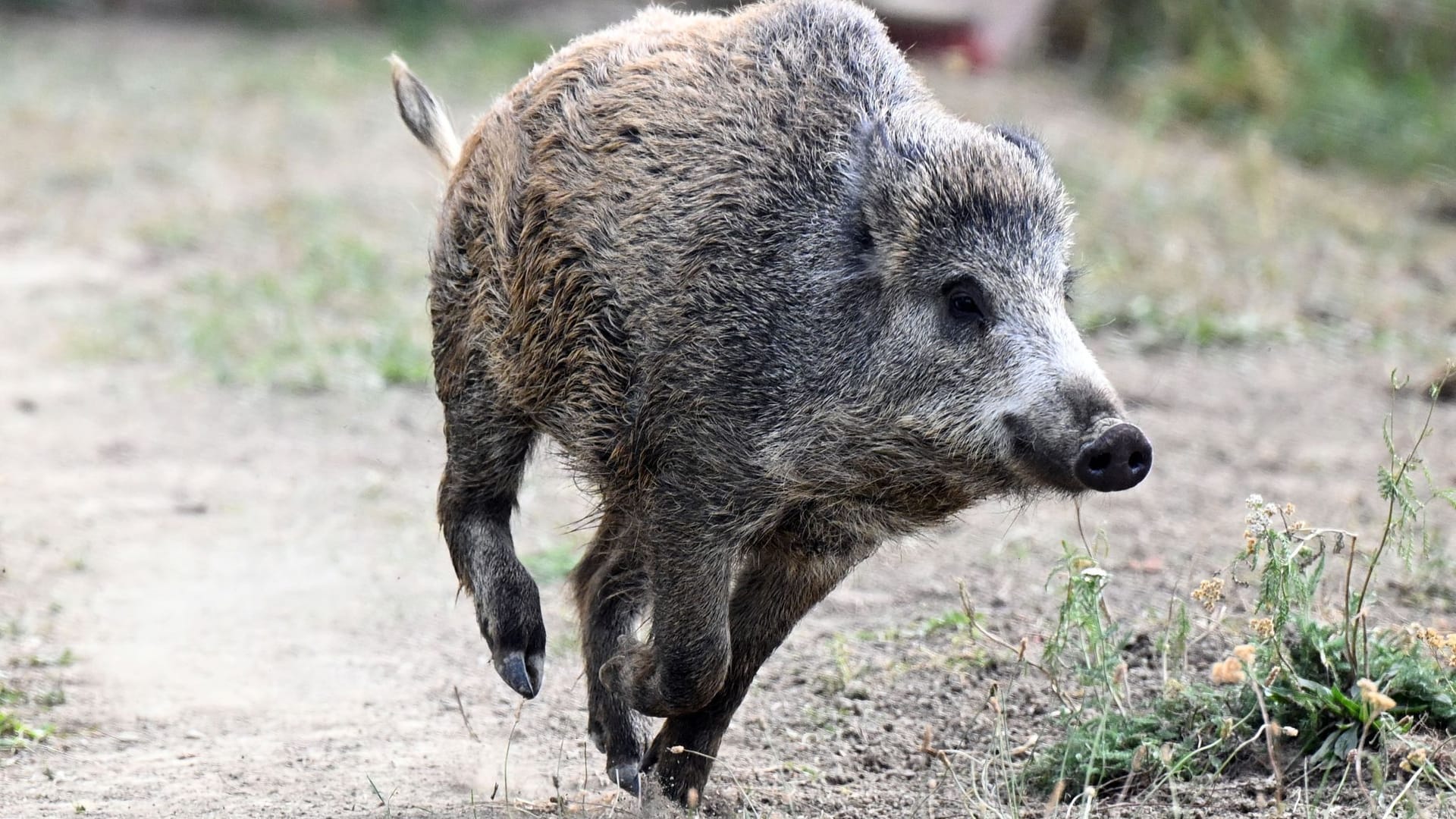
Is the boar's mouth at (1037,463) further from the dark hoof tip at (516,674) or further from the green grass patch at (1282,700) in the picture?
the dark hoof tip at (516,674)

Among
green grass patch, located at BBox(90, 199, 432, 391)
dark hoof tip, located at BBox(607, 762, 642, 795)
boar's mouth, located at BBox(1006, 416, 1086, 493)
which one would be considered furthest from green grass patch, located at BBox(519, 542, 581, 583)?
boar's mouth, located at BBox(1006, 416, 1086, 493)

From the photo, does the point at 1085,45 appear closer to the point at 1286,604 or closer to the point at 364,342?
the point at 364,342

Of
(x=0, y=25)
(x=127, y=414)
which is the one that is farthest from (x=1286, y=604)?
(x=0, y=25)

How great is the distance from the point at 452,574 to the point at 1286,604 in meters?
3.22

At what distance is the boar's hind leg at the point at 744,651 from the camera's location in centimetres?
400

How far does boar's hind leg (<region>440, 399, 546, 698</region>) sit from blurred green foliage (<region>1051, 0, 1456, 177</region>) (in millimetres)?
8357

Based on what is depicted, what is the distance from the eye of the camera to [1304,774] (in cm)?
360

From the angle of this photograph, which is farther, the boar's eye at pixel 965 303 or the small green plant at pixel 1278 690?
the boar's eye at pixel 965 303

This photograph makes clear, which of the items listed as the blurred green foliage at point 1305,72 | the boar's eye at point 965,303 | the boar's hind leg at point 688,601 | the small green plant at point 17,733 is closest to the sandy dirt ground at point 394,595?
the small green plant at point 17,733

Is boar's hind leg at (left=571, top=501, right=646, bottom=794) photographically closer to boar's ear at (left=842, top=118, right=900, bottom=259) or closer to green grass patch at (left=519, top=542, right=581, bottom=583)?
boar's ear at (left=842, top=118, right=900, bottom=259)

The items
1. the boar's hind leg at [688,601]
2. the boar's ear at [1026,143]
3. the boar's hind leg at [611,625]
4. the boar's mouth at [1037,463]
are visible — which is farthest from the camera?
the boar's hind leg at [611,625]

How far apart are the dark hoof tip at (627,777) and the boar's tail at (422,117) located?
193 centimetres

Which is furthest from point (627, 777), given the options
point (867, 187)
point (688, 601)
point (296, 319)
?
point (296, 319)

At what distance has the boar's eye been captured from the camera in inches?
143
